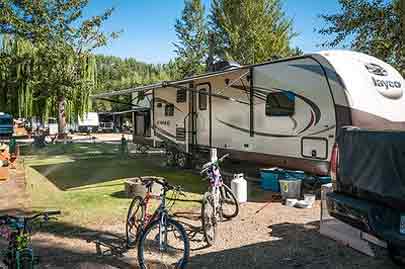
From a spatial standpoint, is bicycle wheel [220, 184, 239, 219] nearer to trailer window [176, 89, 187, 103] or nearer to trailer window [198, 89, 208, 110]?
trailer window [198, 89, 208, 110]

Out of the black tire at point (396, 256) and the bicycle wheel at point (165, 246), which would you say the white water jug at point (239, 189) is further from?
the black tire at point (396, 256)

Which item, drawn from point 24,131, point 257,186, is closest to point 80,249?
point 257,186

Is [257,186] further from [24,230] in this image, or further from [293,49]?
[293,49]

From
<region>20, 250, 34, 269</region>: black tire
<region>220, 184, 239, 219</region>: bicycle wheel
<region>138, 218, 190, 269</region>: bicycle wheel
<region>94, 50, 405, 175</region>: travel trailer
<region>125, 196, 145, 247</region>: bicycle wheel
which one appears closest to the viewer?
<region>20, 250, 34, 269</region>: black tire

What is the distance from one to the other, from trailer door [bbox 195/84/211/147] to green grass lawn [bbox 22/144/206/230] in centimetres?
111

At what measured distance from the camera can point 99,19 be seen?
2469 centimetres

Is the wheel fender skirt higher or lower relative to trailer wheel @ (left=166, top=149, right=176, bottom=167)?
higher

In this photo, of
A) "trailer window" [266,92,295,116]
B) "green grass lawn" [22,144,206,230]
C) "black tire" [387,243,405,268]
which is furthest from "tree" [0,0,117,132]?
"black tire" [387,243,405,268]

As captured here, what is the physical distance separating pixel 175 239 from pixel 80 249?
1.59 metres

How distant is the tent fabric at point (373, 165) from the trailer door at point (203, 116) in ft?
25.7

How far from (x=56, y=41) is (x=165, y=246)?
2188 centimetres

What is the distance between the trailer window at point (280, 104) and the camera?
8992mm

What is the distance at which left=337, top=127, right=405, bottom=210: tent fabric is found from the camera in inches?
131

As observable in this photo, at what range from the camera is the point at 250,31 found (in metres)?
27.1
